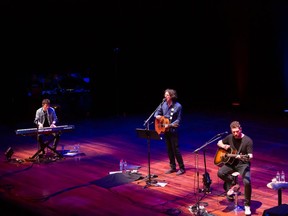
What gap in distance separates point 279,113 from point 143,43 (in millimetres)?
6483

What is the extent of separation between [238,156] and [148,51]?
43.1ft

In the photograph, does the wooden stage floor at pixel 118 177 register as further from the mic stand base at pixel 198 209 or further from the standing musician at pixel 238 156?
the standing musician at pixel 238 156

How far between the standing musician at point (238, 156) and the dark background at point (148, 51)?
421 inches

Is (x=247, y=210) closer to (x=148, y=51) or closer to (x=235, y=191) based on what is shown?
(x=235, y=191)

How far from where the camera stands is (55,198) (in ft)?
26.4

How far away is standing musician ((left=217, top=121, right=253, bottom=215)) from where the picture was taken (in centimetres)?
720

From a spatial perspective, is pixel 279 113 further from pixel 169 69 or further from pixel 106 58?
pixel 106 58

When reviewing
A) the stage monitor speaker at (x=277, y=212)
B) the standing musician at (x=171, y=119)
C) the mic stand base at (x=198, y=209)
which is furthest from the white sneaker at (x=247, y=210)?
the standing musician at (x=171, y=119)

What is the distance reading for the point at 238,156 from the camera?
7293mm

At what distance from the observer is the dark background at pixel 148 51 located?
1700 centimetres

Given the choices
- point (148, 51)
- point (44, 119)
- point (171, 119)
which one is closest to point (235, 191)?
point (171, 119)

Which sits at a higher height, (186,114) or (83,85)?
(83,85)

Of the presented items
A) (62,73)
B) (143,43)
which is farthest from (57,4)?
(143,43)

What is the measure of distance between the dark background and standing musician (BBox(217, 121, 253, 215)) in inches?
421
